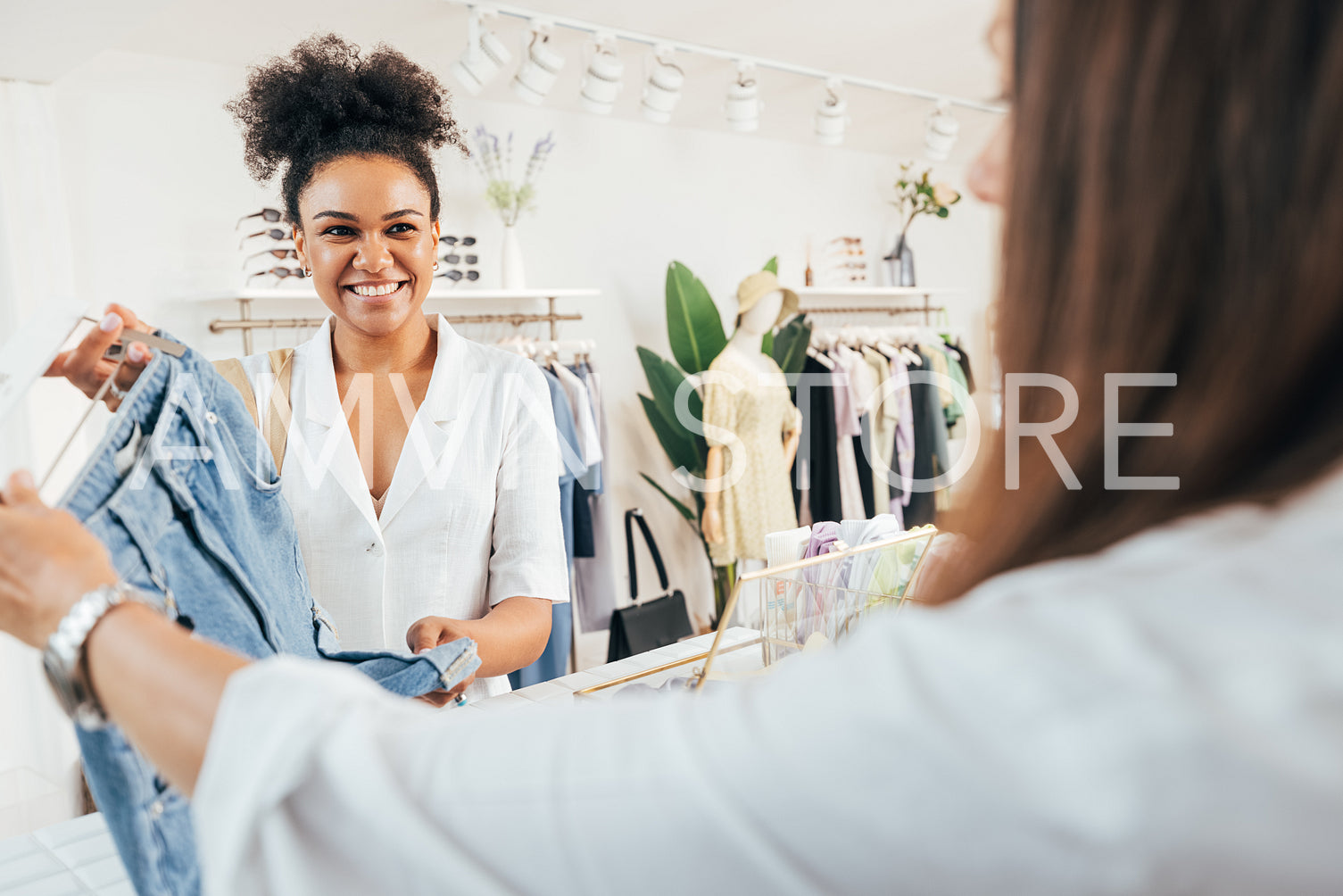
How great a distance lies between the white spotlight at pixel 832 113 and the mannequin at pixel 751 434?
643mm

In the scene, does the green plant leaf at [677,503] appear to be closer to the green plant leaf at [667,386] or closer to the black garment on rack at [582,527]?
the green plant leaf at [667,386]

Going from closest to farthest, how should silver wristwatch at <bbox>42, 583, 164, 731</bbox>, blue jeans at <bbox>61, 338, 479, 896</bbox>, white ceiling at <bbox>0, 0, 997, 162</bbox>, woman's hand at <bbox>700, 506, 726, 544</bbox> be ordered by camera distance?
silver wristwatch at <bbox>42, 583, 164, 731</bbox> → blue jeans at <bbox>61, 338, 479, 896</bbox> → white ceiling at <bbox>0, 0, 997, 162</bbox> → woman's hand at <bbox>700, 506, 726, 544</bbox>

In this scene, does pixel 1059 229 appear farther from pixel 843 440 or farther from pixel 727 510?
pixel 843 440

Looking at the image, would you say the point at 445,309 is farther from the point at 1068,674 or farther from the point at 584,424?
the point at 1068,674

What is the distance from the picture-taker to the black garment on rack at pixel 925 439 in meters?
4.38

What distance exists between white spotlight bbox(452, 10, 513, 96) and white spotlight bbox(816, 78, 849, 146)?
142cm

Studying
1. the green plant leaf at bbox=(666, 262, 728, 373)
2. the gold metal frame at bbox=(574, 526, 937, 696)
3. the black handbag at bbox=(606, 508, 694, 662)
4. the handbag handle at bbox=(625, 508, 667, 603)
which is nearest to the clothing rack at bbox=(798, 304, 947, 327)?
the green plant leaf at bbox=(666, 262, 728, 373)

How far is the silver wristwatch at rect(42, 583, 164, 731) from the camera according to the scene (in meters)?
0.50

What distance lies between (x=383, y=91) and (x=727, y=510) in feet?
8.18

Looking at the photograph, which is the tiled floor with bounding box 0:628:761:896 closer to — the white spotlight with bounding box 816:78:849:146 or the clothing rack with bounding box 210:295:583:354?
the clothing rack with bounding box 210:295:583:354

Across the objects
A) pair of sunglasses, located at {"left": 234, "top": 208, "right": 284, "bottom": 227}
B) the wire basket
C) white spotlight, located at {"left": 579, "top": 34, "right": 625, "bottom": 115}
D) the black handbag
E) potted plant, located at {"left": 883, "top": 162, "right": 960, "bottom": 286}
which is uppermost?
white spotlight, located at {"left": 579, "top": 34, "right": 625, "bottom": 115}

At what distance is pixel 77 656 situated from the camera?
1.65 ft

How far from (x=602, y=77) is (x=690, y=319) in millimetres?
1152

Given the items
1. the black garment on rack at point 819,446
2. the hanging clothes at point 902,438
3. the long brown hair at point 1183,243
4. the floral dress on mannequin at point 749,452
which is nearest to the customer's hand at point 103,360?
the long brown hair at point 1183,243
